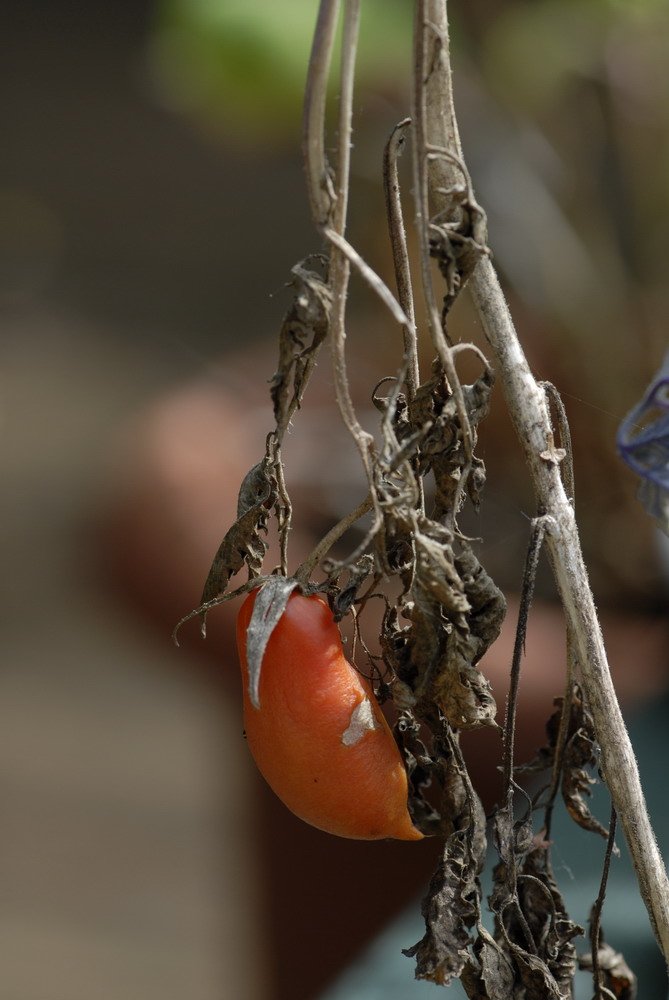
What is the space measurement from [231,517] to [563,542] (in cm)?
84

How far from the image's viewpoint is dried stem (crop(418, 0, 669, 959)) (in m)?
0.33

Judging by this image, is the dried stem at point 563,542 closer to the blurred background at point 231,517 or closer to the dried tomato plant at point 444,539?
the dried tomato plant at point 444,539

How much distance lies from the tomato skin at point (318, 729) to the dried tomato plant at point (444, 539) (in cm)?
1

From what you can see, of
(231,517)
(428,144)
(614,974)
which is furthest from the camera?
(231,517)

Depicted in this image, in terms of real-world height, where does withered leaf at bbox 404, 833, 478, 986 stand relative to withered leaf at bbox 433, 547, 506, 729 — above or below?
below

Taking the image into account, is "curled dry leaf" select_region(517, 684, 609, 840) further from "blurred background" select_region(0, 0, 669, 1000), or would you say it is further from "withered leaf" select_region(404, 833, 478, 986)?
"blurred background" select_region(0, 0, 669, 1000)

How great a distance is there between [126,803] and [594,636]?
63.9 inches

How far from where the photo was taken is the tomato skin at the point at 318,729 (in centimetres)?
36

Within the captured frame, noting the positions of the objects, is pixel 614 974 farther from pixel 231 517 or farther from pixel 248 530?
pixel 231 517

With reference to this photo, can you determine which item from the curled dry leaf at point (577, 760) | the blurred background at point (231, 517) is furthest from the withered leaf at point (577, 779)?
the blurred background at point (231, 517)

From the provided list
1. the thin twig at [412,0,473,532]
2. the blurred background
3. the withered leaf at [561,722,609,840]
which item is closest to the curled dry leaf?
the withered leaf at [561,722,609,840]

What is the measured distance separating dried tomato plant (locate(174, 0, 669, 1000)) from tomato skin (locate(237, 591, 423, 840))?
12 mm

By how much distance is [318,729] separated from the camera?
1.18 ft

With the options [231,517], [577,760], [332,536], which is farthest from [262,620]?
[231,517]
